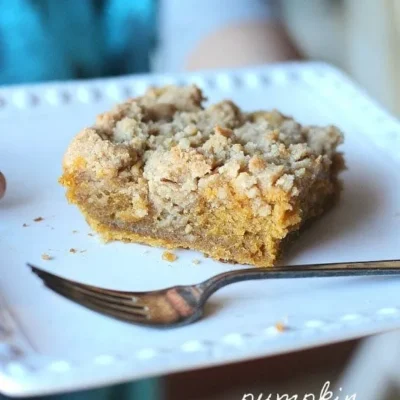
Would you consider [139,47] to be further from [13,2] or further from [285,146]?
[285,146]

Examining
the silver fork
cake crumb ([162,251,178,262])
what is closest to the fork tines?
the silver fork

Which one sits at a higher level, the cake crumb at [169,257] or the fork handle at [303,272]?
the cake crumb at [169,257]

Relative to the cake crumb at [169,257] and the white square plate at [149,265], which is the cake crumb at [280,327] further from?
the cake crumb at [169,257]

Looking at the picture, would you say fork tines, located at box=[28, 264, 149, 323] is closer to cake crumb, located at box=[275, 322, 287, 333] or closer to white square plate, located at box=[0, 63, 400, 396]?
white square plate, located at box=[0, 63, 400, 396]

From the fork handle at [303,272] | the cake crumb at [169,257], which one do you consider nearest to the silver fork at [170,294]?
the fork handle at [303,272]

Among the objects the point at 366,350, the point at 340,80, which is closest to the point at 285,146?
the point at 340,80
